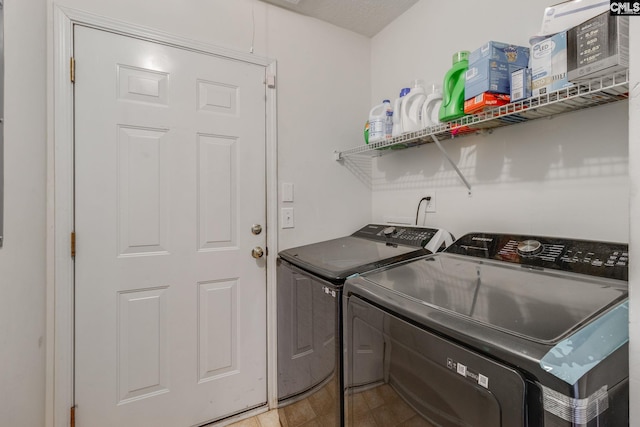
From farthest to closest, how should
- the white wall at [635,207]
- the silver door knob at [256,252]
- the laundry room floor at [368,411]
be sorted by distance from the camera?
the silver door knob at [256,252] < the laundry room floor at [368,411] < the white wall at [635,207]

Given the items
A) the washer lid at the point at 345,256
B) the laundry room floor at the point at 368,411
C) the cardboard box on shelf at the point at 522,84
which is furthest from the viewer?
the washer lid at the point at 345,256

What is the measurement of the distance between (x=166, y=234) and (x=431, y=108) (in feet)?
5.13

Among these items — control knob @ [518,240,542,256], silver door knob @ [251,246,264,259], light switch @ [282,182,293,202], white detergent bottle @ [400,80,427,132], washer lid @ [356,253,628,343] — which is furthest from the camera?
light switch @ [282,182,293,202]

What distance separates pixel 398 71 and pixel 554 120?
1072mm

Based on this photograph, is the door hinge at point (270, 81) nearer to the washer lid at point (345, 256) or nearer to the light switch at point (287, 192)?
the light switch at point (287, 192)

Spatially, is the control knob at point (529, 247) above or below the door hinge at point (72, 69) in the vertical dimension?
below

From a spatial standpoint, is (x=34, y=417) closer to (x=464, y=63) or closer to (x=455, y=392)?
(x=455, y=392)

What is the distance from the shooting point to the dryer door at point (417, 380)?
2.05 feet

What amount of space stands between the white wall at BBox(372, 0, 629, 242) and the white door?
967 millimetres

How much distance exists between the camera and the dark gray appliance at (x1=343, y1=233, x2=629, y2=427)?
567mm

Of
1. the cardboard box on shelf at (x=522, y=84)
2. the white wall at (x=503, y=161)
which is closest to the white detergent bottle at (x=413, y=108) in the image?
the white wall at (x=503, y=161)

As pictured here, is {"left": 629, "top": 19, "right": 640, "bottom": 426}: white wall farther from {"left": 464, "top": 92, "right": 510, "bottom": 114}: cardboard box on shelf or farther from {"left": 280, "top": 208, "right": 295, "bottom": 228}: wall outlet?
{"left": 280, "top": 208, "right": 295, "bottom": 228}: wall outlet

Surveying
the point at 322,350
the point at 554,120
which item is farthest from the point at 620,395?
the point at 554,120

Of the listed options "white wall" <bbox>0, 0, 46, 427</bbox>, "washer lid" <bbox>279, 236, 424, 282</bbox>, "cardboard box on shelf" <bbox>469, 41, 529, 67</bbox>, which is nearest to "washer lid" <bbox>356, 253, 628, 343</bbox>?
"washer lid" <bbox>279, 236, 424, 282</bbox>
